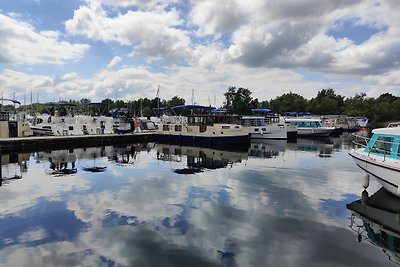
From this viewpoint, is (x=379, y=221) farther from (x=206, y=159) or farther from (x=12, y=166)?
(x=12, y=166)

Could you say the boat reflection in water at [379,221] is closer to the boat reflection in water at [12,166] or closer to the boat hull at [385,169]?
the boat hull at [385,169]

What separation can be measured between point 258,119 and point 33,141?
30435 mm

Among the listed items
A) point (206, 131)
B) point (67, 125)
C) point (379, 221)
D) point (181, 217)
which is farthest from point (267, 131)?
point (181, 217)

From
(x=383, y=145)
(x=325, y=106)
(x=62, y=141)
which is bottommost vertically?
(x=62, y=141)

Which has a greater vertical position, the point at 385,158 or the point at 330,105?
the point at 330,105

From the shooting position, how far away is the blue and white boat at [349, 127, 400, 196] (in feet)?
45.7

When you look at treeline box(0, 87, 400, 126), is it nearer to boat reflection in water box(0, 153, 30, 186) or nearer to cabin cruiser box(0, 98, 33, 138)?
cabin cruiser box(0, 98, 33, 138)

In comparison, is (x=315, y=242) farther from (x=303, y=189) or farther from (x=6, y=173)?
(x=6, y=173)

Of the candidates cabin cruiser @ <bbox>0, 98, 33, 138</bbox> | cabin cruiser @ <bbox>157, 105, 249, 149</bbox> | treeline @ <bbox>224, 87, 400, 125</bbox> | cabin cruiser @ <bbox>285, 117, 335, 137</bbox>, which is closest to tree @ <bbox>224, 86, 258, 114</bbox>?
treeline @ <bbox>224, 87, 400, 125</bbox>

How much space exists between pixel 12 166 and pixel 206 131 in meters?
21.6

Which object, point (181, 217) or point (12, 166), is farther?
point (12, 166)

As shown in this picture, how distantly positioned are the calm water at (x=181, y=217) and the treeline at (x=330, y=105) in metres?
90.8

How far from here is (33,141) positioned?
108 ft

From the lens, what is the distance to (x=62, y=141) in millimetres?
35656
